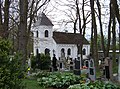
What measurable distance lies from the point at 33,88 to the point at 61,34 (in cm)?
5375

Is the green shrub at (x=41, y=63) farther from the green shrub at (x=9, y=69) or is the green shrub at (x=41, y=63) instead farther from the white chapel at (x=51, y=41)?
the white chapel at (x=51, y=41)

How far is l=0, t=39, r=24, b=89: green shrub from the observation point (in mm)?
5395

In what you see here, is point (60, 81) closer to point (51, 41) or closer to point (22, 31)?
point (22, 31)

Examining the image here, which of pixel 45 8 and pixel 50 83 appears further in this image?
pixel 45 8

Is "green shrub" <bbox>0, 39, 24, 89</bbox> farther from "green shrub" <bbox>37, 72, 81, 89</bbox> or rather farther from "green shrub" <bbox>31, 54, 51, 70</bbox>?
"green shrub" <bbox>31, 54, 51, 70</bbox>

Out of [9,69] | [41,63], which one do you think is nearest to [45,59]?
[41,63]

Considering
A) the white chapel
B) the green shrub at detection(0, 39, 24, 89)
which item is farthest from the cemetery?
the white chapel

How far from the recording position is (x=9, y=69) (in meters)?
5.52

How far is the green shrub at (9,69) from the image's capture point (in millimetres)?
5395

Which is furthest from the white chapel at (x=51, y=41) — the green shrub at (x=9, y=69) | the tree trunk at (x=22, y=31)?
the green shrub at (x=9, y=69)

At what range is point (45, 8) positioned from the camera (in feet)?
93.3

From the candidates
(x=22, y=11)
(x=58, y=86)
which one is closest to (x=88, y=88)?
(x=58, y=86)

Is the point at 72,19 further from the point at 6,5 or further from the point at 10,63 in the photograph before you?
the point at 10,63

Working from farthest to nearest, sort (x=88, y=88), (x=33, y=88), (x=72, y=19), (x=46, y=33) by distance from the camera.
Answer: (x=46, y=33) → (x=72, y=19) → (x=33, y=88) → (x=88, y=88)
